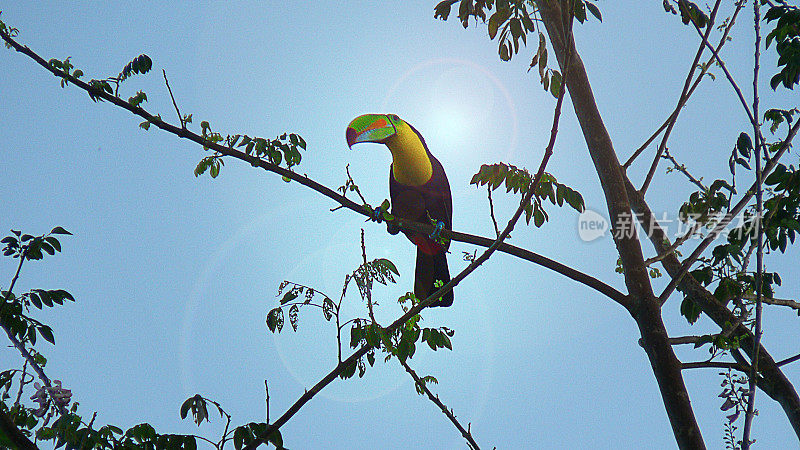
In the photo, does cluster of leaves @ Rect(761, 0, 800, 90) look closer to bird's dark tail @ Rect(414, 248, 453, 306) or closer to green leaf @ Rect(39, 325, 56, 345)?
bird's dark tail @ Rect(414, 248, 453, 306)

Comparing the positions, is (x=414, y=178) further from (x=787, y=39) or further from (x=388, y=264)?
(x=787, y=39)

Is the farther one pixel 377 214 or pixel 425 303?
pixel 377 214

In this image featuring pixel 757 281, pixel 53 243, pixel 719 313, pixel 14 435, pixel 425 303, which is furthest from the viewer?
pixel 53 243

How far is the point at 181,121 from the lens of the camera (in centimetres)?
201

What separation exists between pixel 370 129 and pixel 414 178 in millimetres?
438

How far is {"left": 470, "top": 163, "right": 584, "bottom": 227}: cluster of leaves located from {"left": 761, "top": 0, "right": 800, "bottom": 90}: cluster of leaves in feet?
3.12

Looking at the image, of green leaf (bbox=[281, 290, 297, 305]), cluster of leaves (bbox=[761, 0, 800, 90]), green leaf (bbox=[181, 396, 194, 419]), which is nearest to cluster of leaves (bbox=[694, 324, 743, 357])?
cluster of leaves (bbox=[761, 0, 800, 90])

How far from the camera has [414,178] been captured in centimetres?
360

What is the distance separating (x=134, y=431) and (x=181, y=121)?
1.08 m

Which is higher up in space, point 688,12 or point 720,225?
point 688,12

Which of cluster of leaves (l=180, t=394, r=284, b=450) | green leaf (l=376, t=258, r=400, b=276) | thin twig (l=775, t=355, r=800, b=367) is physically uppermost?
green leaf (l=376, t=258, r=400, b=276)

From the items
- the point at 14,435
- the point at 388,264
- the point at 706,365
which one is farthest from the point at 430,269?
the point at 14,435

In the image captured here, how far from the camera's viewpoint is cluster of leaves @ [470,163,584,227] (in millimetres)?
2236

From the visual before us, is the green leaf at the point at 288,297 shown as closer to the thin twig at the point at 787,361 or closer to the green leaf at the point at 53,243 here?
the green leaf at the point at 53,243
